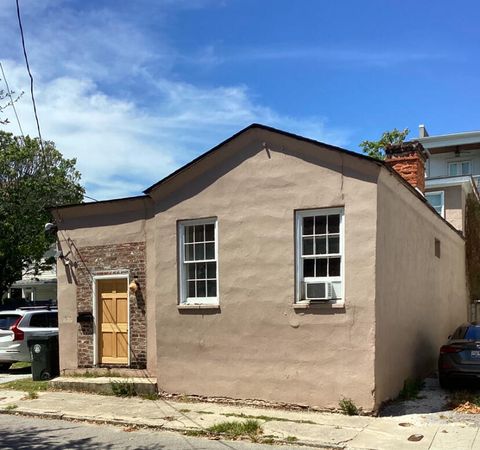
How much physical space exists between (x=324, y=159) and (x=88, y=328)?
21.3 ft

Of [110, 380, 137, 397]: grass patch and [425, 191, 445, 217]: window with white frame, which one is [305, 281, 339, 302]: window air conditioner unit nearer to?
[110, 380, 137, 397]: grass patch

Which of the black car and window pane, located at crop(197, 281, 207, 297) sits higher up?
window pane, located at crop(197, 281, 207, 297)

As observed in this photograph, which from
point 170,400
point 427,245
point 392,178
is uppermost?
point 392,178

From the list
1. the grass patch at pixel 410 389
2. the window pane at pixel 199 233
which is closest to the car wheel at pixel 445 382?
the grass patch at pixel 410 389

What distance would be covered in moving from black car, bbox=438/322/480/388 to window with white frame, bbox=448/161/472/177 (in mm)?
26346

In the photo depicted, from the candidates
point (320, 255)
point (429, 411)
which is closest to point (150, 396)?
point (320, 255)

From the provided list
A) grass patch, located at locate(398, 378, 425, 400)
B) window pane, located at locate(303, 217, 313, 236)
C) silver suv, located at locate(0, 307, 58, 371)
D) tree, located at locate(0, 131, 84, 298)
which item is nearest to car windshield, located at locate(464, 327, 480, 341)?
grass patch, located at locate(398, 378, 425, 400)

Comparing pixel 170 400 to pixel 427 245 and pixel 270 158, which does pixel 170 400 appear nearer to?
pixel 270 158

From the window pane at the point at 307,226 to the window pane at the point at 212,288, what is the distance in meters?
2.00

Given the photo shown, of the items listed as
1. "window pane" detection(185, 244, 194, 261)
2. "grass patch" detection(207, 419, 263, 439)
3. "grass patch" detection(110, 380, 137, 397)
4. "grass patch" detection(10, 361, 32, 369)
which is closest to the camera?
"grass patch" detection(207, 419, 263, 439)

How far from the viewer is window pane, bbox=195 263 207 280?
1062 cm

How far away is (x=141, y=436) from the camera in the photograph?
8141mm

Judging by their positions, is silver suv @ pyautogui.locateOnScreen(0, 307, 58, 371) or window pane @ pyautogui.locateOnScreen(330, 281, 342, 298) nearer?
window pane @ pyautogui.locateOnScreen(330, 281, 342, 298)

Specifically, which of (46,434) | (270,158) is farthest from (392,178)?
(46,434)
